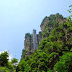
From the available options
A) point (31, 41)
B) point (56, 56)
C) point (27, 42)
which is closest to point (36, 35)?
point (31, 41)

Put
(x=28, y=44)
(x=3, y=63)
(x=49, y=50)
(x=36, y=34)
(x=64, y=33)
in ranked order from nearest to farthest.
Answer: (x=3, y=63) → (x=49, y=50) → (x=64, y=33) → (x=28, y=44) → (x=36, y=34)

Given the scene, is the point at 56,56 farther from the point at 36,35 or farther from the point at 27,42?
the point at 36,35

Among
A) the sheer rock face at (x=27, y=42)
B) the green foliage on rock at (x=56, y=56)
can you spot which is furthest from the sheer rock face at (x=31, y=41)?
the green foliage on rock at (x=56, y=56)

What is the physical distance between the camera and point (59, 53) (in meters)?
22.6

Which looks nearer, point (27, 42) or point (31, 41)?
point (27, 42)

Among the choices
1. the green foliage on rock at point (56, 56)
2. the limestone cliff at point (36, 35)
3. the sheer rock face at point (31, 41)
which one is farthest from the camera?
the sheer rock face at point (31, 41)

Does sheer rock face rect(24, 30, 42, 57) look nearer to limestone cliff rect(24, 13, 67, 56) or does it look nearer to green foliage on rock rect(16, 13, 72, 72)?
limestone cliff rect(24, 13, 67, 56)

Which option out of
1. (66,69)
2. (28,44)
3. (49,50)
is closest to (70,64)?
(66,69)

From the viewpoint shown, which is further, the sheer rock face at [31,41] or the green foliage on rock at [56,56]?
the sheer rock face at [31,41]

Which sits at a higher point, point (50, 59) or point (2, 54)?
point (2, 54)

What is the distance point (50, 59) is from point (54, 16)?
1149 inches

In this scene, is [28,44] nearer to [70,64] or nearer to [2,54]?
[2,54]

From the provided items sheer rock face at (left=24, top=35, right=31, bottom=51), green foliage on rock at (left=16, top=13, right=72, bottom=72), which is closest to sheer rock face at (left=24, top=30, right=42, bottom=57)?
sheer rock face at (left=24, top=35, right=31, bottom=51)

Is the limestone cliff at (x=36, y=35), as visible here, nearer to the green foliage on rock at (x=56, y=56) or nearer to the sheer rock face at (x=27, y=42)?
the sheer rock face at (x=27, y=42)
